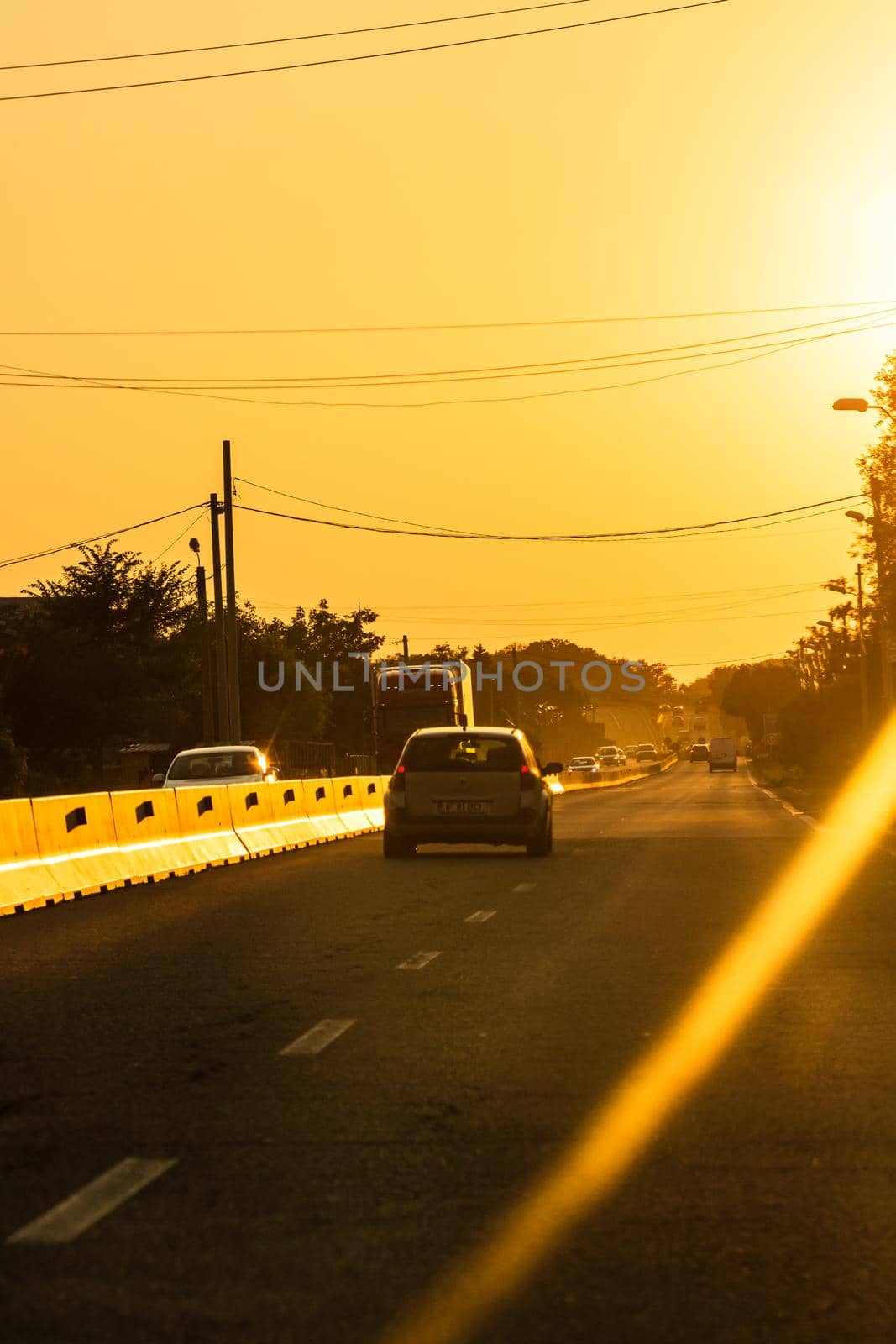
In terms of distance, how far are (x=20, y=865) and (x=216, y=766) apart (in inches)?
592

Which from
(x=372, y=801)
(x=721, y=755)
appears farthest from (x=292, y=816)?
(x=721, y=755)

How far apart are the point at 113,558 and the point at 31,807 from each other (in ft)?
149

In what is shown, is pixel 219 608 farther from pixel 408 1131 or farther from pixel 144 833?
pixel 408 1131

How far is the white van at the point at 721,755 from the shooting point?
140875 millimetres

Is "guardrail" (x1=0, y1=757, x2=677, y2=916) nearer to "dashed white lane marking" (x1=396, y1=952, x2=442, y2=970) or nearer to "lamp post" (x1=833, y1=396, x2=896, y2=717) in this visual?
"dashed white lane marking" (x1=396, y1=952, x2=442, y2=970)

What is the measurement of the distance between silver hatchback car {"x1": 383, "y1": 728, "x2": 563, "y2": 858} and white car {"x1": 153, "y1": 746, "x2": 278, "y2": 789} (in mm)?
7604

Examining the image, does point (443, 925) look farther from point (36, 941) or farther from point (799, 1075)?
point (799, 1075)

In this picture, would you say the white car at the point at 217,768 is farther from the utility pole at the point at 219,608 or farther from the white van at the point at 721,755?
the white van at the point at 721,755

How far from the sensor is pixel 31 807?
57.6ft

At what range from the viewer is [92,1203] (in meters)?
6.06

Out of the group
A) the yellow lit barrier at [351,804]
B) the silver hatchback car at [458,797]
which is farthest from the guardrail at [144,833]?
the silver hatchback car at [458,797]

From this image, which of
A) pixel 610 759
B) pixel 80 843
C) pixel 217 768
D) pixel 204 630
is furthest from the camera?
pixel 610 759

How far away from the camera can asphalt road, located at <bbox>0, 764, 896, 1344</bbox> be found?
16.6 ft

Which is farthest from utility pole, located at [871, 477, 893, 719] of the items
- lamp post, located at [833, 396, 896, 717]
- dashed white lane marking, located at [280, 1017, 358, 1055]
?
dashed white lane marking, located at [280, 1017, 358, 1055]
